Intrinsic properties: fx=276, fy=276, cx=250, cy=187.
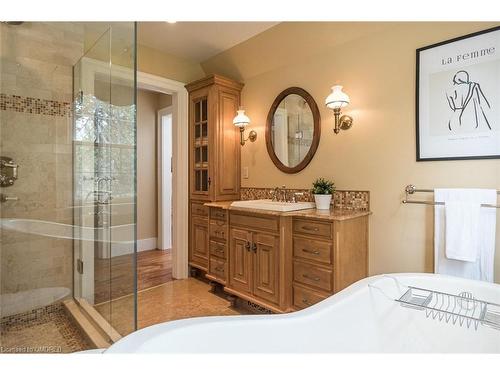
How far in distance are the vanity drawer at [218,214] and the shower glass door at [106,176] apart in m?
0.91

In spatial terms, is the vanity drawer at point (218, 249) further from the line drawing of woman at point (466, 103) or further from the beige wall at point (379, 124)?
the line drawing of woman at point (466, 103)

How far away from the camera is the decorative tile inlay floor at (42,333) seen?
1871mm

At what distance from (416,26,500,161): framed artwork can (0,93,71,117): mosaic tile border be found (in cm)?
276

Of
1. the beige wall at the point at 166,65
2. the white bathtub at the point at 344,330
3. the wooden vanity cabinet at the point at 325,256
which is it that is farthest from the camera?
the beige wall at the point at 166,65

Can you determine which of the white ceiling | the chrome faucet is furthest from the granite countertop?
the white ceiling

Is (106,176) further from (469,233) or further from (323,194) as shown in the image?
(469,233)

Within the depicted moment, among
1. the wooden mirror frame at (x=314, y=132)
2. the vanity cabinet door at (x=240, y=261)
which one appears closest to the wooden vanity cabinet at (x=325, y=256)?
the vanity cabinet door at (x=240, y=261)

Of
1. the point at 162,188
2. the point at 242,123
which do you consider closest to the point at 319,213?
the point at 242,123

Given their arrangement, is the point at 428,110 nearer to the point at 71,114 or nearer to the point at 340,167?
the point at 340,167

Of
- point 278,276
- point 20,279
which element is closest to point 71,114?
point 20,279

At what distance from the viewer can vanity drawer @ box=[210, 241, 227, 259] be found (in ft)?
8.74

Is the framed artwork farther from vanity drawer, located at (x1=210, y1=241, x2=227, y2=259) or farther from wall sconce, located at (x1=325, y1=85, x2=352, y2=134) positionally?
vanity drawer, located at (x1=210, y1=241, x2=227, y2=259)

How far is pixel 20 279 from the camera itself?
215 centimetres

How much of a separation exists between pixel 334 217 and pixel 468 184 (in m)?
0.84
